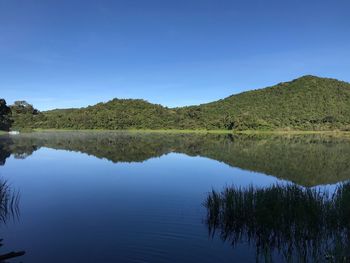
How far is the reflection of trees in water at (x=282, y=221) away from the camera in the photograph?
9.98 m

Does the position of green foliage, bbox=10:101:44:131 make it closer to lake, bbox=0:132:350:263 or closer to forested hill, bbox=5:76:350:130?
forested hill, bbox=5:76:350:130

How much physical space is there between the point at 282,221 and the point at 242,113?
125 m

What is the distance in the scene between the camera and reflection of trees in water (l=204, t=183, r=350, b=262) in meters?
9.98

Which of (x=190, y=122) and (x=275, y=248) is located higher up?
(x=190, y=122)

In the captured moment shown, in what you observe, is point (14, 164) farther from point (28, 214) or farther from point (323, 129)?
point (323, 129)

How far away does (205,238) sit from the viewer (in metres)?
10.8

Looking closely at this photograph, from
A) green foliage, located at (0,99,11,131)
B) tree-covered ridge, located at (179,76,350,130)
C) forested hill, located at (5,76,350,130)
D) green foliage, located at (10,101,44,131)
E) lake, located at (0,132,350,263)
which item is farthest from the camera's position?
green foliage, located at (10,101,44,131)

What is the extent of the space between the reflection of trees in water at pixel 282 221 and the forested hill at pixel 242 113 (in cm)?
11152

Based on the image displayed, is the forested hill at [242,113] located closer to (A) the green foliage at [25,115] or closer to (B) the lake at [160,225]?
(A) the green foliage at [25,115]

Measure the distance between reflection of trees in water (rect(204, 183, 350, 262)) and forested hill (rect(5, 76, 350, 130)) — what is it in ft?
366

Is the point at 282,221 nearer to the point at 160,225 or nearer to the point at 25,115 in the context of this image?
the point at 160,225

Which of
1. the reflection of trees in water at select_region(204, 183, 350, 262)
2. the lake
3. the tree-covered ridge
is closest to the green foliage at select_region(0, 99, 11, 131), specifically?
the tree-covered ridge

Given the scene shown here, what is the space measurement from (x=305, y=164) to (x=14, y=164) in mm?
23773

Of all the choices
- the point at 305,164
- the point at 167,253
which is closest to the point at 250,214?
the point at 167,253
